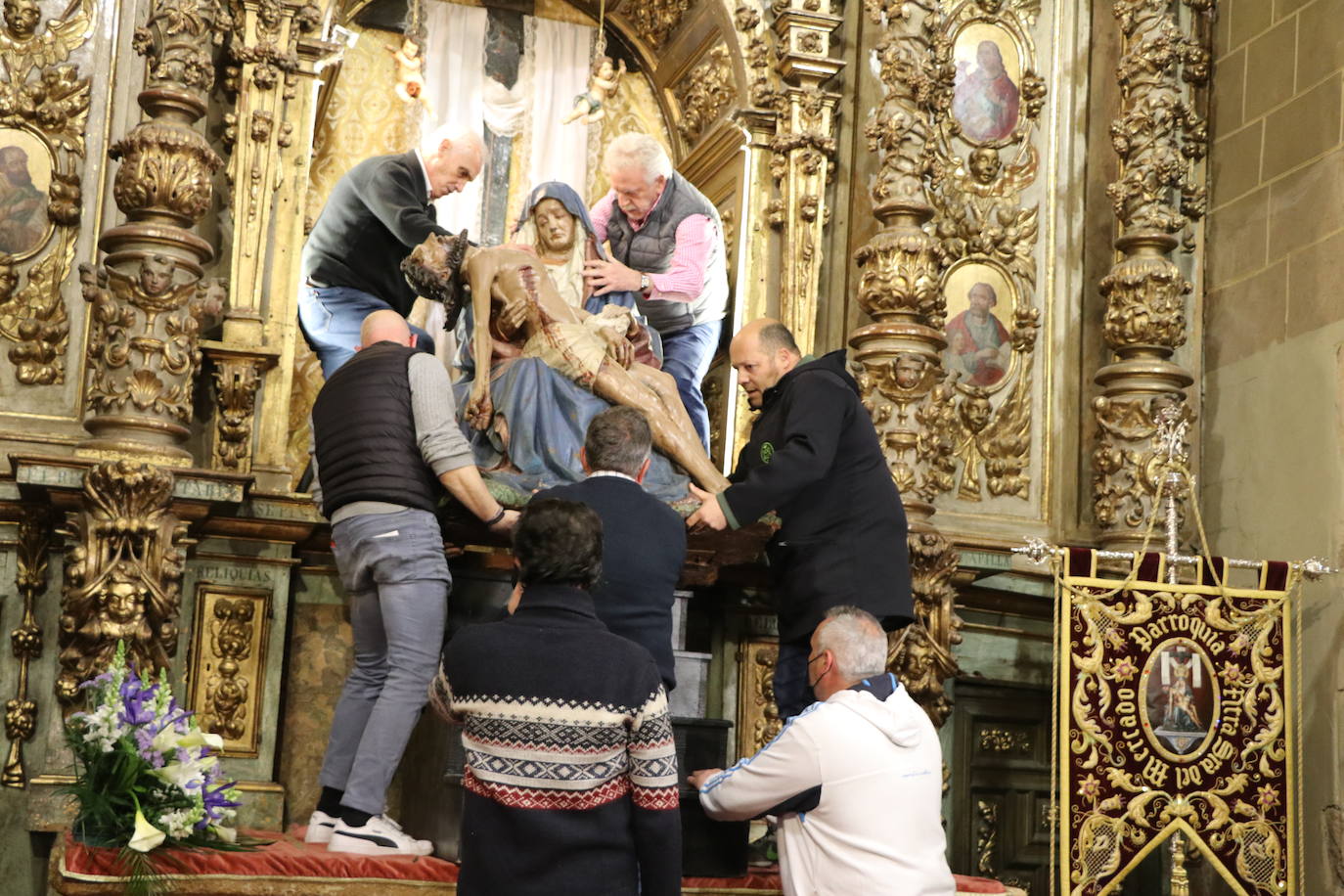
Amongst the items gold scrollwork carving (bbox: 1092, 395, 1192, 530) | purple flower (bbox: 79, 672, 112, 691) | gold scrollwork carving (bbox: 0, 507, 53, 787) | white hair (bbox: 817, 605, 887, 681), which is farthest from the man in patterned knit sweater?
gold scrollwork carving (bbox: 1092, 395, 1192, 530)

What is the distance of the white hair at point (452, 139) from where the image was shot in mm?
6859

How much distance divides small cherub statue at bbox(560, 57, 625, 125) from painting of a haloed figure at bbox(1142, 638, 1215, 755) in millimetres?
3330

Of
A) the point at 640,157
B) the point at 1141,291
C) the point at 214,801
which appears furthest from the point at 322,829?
the point at 1141,291

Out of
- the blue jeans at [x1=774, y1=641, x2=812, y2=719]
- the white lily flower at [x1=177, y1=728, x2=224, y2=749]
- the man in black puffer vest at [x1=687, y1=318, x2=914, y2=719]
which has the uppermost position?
the man in black puffer vest at [x1=687, y1=318, x2=914, y2=719]

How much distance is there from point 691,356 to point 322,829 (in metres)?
2.95

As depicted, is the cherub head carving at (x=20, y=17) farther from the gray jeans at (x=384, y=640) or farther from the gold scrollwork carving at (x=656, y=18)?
the gold scrollwork carving at (x=656, y=18)

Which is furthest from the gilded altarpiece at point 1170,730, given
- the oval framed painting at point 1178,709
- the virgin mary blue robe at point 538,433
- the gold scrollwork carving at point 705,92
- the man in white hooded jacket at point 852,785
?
the gold scrollwork carving at point 705,92

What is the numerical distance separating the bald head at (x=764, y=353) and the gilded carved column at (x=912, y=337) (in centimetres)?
106

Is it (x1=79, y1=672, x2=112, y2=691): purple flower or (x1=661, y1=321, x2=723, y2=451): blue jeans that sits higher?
(x1=661, y1=321, x2=723, y2=451): blue jeans

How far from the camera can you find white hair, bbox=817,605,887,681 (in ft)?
12.8

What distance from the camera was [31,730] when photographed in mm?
5699

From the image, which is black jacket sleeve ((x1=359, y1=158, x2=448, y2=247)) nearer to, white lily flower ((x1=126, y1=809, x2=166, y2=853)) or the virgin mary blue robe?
the virgin mary blue robe

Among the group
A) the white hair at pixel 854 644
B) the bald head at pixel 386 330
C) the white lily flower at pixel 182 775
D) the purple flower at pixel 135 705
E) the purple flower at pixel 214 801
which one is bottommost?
the purple flower at pixel 214 801

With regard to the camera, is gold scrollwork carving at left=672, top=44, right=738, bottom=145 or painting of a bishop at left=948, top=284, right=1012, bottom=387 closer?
painting of a bishop at left=948, top=284, right=1012, bottom=387
